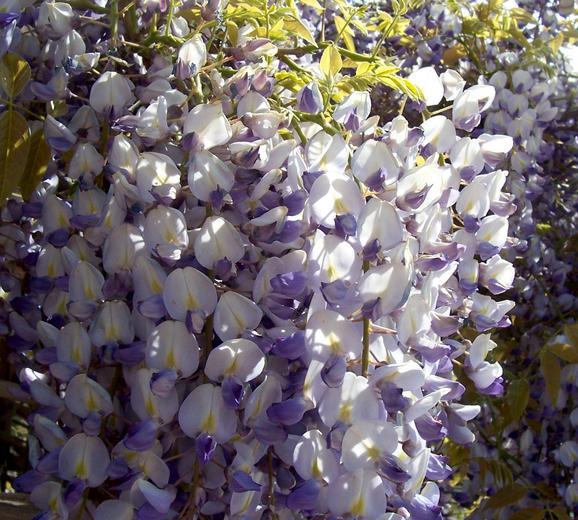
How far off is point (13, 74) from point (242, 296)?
0.97ft

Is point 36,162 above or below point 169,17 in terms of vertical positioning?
below

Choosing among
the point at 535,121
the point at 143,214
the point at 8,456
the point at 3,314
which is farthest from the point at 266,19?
the point at 8,456

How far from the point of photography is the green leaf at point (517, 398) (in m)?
1.38

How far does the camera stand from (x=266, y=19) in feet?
2.76

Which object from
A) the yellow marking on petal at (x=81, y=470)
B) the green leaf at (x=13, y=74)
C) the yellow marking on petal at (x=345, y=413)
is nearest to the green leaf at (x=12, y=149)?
the green leaf at (x=13, y=74)

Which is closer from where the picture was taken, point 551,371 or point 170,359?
point 170,359

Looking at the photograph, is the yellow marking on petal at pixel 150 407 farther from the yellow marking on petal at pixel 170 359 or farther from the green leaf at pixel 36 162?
the green leaf at pixel 36 162

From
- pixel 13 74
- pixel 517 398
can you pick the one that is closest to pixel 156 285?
pixel 13 74

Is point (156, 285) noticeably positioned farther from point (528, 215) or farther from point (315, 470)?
point (528, 215)

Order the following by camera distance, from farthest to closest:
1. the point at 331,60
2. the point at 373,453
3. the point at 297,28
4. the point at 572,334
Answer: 1. the point at 572,334
2. the point at 297,28
3. the point at 331,60
4. the point at 373,453

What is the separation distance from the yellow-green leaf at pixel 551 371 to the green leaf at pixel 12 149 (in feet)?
2.83

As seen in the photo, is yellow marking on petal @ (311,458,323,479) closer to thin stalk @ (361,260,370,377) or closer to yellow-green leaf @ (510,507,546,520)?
thin stalk @ (361,260,370,377)

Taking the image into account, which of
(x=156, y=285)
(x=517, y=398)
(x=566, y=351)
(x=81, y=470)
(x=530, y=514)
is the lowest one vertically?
(x=530, y=514)

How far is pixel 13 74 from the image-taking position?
2.46 feet
